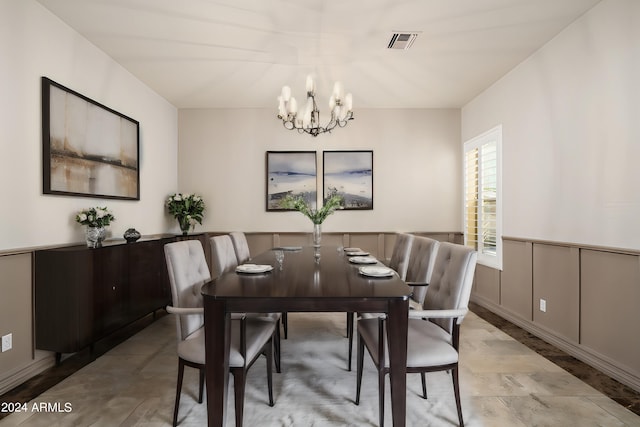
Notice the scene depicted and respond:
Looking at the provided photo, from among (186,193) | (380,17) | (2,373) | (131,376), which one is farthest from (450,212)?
(2,373)

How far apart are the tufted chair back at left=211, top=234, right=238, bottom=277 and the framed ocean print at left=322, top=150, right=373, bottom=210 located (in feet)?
7.64

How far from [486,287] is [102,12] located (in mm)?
5056

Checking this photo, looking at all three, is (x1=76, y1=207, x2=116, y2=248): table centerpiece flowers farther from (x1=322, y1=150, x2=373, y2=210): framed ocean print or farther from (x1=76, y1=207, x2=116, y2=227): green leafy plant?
(x1=322, y1=150, x2=373, y2=210): framed ocean print

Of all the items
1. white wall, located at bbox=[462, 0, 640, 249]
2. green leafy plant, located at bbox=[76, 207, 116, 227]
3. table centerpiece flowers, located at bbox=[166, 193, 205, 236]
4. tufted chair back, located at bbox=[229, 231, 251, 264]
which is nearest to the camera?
white wall, located at bbox=[462, 0, 640, 249]

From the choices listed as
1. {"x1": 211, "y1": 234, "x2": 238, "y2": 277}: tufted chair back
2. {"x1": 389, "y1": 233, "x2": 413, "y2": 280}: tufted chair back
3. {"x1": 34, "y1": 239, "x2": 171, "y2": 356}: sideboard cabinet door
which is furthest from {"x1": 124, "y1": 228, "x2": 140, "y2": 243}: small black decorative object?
{"x1": 389, "y1": 233, "x2": 413, "y2": 280}: tufted chair back

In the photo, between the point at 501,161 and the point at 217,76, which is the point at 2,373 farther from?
the point at 501,161

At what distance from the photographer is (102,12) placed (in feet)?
8.50

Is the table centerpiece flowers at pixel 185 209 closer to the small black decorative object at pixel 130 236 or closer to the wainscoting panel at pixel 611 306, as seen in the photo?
the small black decorative object at pixel 130 236

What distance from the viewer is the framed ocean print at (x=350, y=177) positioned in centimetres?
496

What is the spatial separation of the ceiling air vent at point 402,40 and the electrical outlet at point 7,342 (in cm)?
386

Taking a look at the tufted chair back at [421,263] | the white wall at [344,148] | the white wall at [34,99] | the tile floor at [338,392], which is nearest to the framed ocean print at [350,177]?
the white wall at [344,148]

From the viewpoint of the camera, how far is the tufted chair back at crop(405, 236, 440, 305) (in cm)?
235

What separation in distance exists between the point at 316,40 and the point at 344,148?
6.95 ft

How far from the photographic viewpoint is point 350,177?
Answer: 4.97m
